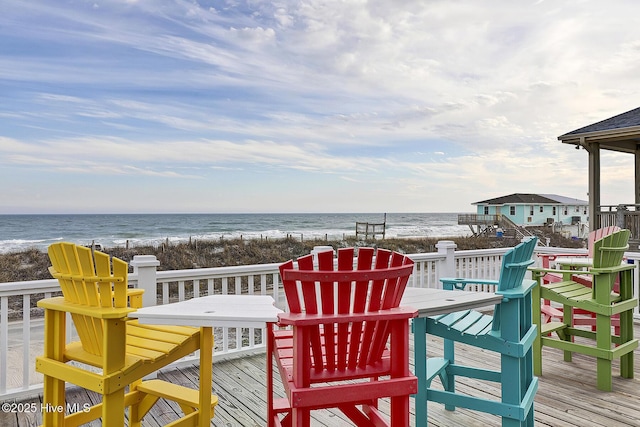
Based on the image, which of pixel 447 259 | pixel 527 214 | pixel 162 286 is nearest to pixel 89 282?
pixel 162 286

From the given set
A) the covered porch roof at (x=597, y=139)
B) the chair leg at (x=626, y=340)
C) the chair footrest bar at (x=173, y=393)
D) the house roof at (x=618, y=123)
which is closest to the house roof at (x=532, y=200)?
the covered porch roof at (x=597, y=139)

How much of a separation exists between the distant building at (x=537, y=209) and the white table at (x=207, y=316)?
33.1 meters

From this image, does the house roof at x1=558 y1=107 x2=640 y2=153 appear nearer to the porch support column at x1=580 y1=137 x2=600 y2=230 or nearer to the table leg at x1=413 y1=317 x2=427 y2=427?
the porch support column at x1=580 y1=137 x2=600 y2=230

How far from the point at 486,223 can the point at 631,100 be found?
2085 centimetres

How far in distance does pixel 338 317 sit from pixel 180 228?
108 feet

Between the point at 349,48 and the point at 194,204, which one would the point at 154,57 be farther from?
the point at 194,204

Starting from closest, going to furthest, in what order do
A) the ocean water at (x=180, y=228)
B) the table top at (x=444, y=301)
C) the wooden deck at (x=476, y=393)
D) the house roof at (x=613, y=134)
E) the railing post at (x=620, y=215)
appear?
the table top at (x=444, y=301), the wooden deck at (x=476, y=393), the house roof at (x=613, y=134), the railing post at (x=620, y=215), the ocean water at (x=180, y=228)

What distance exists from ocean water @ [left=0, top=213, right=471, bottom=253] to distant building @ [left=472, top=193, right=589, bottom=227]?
3.36 meters

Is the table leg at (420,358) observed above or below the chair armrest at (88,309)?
below

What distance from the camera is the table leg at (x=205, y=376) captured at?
2072mm

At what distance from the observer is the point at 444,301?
2.03 metres

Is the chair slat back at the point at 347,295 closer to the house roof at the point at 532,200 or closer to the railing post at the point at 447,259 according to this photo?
the railing post at the point at 447,259

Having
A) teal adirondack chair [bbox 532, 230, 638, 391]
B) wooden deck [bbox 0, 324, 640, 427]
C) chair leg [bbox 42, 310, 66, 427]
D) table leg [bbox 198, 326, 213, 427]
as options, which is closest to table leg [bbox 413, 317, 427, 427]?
wooden deck [bbox 0, 324, 640, 427]

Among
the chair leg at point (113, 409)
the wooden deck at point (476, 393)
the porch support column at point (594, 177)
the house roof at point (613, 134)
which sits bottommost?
the wooden deck at point (476, 393)
